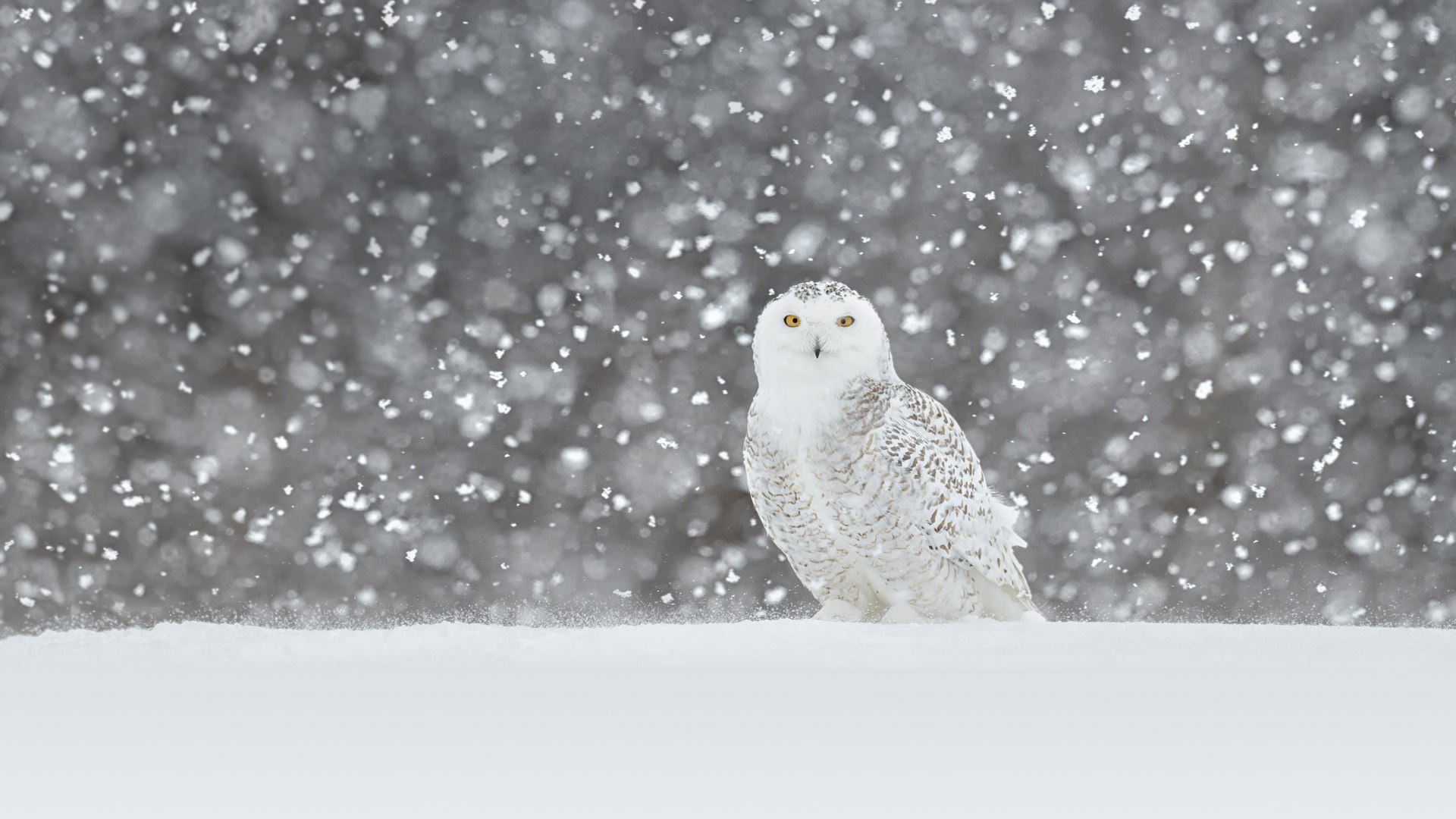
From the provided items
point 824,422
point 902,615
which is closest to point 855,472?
point 824,422

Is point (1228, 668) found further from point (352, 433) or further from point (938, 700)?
point (352, 433)

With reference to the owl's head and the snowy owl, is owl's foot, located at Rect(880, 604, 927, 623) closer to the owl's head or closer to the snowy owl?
the snowy owl

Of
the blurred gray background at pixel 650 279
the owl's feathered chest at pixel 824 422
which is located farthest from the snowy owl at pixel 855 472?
the blurred gray background at pixel 650 279

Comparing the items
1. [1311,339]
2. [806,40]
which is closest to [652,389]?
[806,40]

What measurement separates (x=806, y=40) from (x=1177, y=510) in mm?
1074

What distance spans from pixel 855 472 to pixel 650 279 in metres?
0.86

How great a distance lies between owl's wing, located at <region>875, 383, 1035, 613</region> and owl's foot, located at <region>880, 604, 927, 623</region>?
3.4 inches

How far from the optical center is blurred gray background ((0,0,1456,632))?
2.09m

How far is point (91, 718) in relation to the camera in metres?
0.92

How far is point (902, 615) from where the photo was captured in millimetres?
1468

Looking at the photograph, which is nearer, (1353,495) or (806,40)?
(806,40)

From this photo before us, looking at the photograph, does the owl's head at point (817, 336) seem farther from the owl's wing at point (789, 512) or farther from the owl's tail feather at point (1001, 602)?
the owl's tail feather at point (1001, 602)

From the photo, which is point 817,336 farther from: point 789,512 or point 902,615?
point 902,615

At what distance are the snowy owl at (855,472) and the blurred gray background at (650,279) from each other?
69cm
